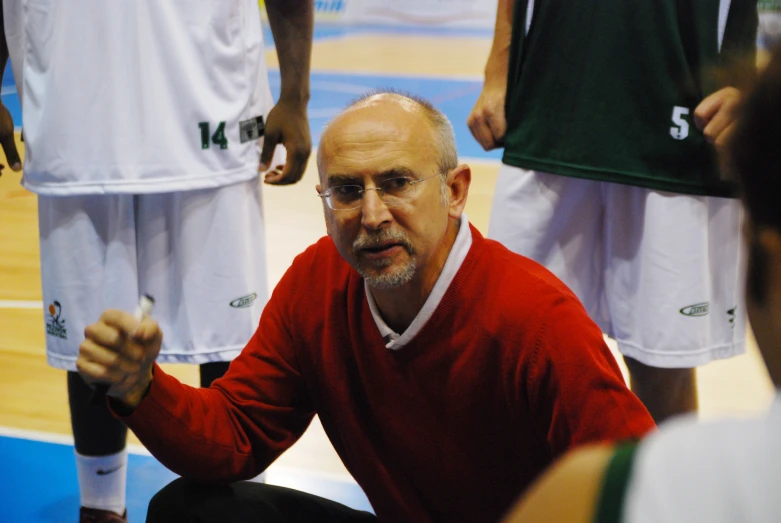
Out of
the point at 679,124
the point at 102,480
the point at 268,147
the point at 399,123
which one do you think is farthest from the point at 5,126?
the point at 679,124

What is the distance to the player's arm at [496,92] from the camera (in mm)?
2616

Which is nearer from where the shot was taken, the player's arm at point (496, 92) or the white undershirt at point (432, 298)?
the white undershirt at point (432, 298)

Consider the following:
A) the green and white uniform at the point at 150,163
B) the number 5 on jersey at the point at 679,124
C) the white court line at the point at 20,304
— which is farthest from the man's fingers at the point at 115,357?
the white court line at the point at 20,304

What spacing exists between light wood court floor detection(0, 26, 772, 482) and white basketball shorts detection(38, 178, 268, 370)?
2.41 ft

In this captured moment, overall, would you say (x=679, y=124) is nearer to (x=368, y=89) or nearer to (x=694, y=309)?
(x=694, y=309)

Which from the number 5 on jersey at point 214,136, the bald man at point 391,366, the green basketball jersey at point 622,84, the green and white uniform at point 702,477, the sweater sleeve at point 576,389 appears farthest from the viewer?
the number 5 on jersey at point 214,136

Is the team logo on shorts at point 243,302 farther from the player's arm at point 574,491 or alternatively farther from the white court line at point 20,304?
the white court line at point 20,304

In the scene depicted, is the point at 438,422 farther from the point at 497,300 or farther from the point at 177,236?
the point at 177,236

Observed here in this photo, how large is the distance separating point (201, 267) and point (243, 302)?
0.48 ft

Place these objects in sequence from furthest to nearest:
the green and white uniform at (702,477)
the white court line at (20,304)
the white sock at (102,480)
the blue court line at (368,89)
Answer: the blue court line at (368,89) < the white court line at (20,304) < the white sock at (102,480) < the green and white uniform at (702,477)

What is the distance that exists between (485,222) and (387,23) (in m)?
11.3

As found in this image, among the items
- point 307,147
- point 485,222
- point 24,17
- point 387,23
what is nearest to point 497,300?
point 307,147

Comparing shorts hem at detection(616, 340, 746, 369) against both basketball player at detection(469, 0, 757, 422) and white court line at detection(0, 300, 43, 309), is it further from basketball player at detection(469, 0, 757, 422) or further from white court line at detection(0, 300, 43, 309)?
white court line at detection(0, 300, 43, 309)

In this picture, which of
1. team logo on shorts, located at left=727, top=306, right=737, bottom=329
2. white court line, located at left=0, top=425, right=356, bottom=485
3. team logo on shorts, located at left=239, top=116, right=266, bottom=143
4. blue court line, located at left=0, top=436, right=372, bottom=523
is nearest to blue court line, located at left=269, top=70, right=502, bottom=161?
white court line, located at left=0, top=425, right=356, bottom=485
